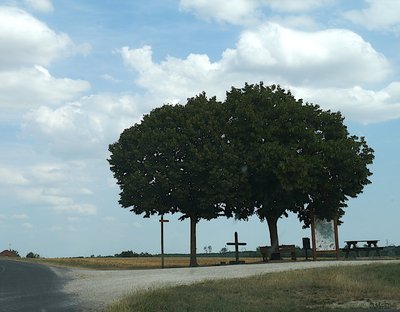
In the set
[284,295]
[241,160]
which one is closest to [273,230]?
[241,160]

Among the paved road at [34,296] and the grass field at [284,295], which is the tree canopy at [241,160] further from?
the grass field at [284,295]

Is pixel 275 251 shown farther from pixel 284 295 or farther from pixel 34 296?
pixel 284 295

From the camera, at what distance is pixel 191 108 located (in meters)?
46.5

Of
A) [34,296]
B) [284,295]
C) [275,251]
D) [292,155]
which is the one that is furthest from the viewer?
[275,251]

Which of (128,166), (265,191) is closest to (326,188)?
(265,191)

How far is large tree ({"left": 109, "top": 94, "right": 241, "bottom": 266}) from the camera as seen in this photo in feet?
141

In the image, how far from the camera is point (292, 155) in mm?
41219

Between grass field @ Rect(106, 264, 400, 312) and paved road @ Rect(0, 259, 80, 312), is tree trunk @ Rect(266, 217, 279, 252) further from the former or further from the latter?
grass field @ Rect(106, 264, 400, 312)

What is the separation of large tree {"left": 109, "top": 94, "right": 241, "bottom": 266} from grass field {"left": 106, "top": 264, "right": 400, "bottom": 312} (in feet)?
67.5

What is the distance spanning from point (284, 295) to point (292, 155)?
24301mm

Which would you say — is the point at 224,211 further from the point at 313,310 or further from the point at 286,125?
the point at 313,310

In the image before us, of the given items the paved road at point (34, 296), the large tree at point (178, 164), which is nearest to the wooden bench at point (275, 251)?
the large tree at point (178, 164)

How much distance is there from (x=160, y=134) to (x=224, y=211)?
26.1ft

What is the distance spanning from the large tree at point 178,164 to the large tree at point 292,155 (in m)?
1.62
